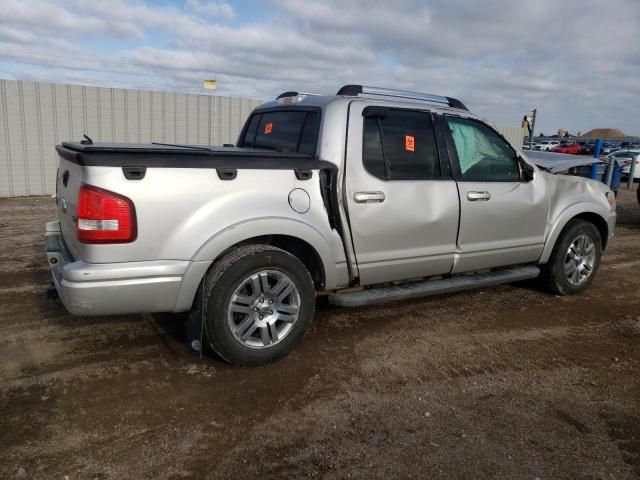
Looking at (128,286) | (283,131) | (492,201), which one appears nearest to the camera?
(128,286)

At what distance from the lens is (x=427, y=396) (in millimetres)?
3422

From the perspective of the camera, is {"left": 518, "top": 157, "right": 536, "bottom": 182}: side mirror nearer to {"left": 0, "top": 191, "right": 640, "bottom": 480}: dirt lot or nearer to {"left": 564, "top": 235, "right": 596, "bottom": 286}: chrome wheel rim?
{"left": 564, "top": 235, "right": 596, "bottom": 286}: chrome wheel rim

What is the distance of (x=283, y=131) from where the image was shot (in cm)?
456

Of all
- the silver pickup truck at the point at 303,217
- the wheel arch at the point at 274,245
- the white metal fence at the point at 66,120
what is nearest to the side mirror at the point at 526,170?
the silver pickup truck at the point at 303,217

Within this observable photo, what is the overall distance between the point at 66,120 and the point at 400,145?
10251 mm

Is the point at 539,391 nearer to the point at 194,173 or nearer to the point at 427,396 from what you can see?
the point at 427,396

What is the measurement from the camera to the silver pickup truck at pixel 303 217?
3.15m

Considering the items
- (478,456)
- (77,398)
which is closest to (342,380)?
(478,456)

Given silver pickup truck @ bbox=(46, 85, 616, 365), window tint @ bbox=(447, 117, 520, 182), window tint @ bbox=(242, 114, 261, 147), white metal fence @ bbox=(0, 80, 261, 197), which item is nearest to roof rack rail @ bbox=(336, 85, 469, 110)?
silver pickup truck @ bbox=(46, 85, 616, 365)

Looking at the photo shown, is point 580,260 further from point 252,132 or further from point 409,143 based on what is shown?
point 252,132

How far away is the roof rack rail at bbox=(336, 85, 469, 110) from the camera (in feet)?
14.0

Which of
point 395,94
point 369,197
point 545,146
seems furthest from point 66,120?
point 545,146

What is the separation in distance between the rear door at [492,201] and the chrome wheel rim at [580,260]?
0.58 meters

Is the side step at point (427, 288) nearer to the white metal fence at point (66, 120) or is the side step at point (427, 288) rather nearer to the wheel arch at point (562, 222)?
the wheel arch at point (562, 222)
